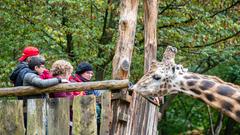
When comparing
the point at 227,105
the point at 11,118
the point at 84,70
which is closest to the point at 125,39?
the point at 84,70

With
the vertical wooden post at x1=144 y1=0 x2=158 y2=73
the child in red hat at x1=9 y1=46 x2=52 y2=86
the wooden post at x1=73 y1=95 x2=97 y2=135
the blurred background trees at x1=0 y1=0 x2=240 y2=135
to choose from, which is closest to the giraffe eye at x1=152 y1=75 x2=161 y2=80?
the wooden post at x1=73 y1=95 x2=97 y2=135

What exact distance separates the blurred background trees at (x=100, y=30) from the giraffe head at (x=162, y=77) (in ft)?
17.7

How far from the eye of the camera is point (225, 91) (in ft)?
16.4

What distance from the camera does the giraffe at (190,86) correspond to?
4.97m

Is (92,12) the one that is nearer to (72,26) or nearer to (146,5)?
(72,26)

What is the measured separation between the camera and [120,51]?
751 centimetres

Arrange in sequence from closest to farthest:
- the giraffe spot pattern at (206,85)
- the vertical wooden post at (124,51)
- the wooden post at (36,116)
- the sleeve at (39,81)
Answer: the giraffe spot pattern at (206,85)
the sleeve at (39,81)
the wooden post at (36,116)
the vertical wooden post at (124,51)

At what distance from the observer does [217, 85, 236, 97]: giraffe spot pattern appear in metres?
5.00

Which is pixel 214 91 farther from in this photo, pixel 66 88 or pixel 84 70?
pixel 84 70

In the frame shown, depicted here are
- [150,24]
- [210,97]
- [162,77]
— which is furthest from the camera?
[150,24]

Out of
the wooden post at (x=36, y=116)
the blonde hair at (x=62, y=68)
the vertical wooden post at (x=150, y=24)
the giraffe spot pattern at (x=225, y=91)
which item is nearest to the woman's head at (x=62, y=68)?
the blonde hair at (x=62, y=68)

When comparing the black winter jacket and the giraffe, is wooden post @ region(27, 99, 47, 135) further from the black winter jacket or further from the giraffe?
the giraffe

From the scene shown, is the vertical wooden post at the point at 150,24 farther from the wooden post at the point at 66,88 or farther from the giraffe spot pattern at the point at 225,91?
the giraffe spot pattern at the point at 225,91

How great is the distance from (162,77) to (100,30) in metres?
6.92
